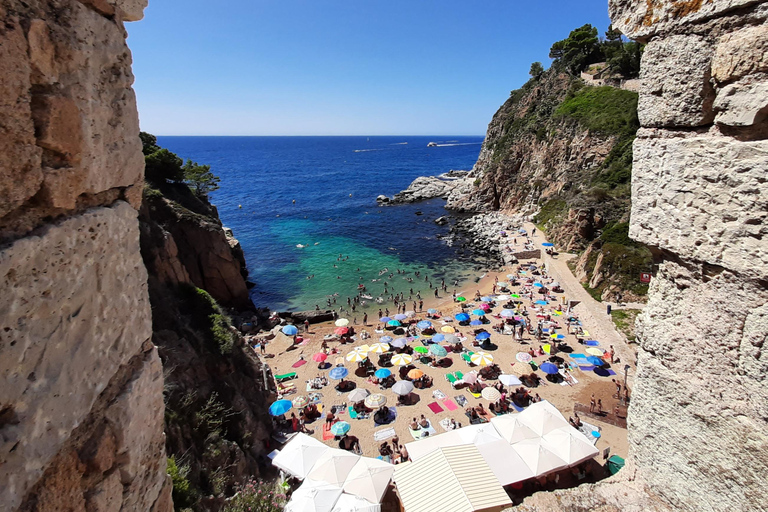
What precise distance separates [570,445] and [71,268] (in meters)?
14.4

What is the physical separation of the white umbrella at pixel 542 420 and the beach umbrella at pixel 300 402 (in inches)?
379

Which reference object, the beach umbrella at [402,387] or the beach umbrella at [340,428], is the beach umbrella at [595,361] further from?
the beach umbrella at [340,428]

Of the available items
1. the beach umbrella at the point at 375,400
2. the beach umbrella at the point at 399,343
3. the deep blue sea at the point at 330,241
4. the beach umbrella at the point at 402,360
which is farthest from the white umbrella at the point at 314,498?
the deep blue sea at the point at 330,241

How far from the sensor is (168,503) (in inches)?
111

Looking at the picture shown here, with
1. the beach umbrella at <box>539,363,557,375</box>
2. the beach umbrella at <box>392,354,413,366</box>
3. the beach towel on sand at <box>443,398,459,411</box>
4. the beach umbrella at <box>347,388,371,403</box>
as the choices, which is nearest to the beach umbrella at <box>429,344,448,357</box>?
the beach umbrella at <box>392,354,413,366</box>

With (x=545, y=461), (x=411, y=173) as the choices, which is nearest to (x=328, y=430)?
(x=545, y=461)

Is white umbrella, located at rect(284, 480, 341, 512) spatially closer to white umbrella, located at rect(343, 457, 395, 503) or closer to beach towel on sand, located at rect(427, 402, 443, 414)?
white umbrella, located at rect(343, 457, 395, 503)

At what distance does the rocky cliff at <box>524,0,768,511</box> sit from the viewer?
2916 mm

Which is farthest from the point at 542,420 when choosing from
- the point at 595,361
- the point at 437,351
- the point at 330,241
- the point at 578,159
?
the point at 330,241

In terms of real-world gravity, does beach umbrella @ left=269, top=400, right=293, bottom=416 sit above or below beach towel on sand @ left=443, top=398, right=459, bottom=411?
above

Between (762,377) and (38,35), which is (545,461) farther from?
(38,35)

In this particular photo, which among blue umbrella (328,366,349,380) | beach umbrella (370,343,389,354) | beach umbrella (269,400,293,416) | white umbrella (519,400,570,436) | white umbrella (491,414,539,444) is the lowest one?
blue umbrella (328,366,349,380)

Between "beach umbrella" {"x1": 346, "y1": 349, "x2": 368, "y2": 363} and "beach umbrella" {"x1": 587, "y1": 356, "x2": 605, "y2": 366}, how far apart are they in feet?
36.7

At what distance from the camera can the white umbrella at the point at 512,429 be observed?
42.6 ft
